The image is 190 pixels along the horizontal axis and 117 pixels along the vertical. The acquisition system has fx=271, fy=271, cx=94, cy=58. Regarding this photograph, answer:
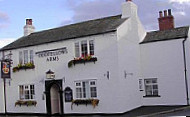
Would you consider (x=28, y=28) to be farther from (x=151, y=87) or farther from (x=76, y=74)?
(x=151, y=87)

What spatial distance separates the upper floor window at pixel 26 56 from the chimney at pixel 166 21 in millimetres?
10907

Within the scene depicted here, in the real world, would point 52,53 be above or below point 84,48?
below

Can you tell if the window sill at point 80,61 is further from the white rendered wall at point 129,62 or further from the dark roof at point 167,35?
the dark roof at point 167,35

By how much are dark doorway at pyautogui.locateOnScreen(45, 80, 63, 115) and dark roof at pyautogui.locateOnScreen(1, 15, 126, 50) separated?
329cm

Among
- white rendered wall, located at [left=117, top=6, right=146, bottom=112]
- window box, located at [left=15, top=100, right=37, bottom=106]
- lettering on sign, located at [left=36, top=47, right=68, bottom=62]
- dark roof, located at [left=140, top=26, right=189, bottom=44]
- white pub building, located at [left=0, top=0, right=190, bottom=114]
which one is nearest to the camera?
white rendered wall, located at [left=117, top=6, right=146, bottom=112]

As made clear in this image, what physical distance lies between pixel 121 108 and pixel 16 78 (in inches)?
388

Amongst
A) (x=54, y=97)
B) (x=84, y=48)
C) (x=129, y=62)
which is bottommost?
(x=54, y=97)

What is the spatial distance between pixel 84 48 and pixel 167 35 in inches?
253

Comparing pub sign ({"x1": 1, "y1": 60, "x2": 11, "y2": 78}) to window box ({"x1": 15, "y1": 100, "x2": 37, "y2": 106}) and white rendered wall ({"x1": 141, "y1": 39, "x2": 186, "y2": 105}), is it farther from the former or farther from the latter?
white rendered wall ({"x1": 141, "y1": 39, "x2": 186, "y2": 105})

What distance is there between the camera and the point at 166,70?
19.7m

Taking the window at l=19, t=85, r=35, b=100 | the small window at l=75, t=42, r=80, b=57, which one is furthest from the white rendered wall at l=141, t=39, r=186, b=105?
the window at l=19, t=85, r=35, b=100

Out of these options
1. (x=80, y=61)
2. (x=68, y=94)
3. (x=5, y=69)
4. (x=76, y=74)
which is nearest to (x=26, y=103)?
(x=5, y=69)

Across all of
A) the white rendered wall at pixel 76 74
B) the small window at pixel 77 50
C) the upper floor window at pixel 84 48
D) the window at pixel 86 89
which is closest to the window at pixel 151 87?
the white rendered wall at pixel 76 74

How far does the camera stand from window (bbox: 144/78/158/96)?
20.1 meters
